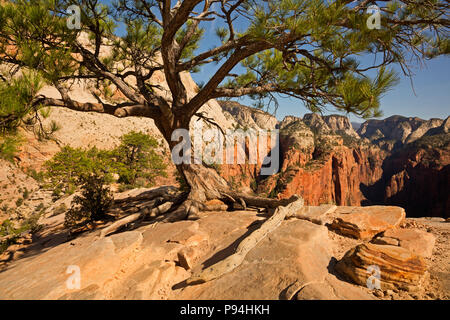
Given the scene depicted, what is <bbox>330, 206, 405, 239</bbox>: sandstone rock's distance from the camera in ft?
11.1

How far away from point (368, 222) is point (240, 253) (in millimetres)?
2497

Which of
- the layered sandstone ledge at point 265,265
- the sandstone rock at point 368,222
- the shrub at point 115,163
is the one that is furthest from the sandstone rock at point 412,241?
the shrub at point 115,163

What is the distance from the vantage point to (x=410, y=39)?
9.56ft

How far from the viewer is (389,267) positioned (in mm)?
2023

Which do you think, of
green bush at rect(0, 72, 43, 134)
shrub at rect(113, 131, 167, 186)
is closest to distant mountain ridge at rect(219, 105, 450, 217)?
shrub at rect(113, 131, 167, 186)

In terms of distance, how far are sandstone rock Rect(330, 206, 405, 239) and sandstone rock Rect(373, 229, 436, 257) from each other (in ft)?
1.06

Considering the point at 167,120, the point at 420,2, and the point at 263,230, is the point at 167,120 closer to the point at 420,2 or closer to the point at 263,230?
the point at 263,230

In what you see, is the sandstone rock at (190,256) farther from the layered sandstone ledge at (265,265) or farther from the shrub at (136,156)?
the shrub at (136,156)

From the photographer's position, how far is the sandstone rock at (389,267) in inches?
77.6

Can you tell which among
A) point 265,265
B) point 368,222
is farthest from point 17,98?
point 368,222

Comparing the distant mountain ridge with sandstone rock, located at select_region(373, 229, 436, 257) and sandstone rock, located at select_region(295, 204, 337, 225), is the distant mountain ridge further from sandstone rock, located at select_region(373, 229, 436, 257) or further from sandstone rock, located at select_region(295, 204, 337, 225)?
sandstone rock, located at select_region(373, 229, 436, 257)

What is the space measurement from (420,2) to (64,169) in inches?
723

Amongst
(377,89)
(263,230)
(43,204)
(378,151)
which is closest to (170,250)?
(263,230)

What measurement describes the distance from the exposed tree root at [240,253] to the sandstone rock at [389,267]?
1.14 m
